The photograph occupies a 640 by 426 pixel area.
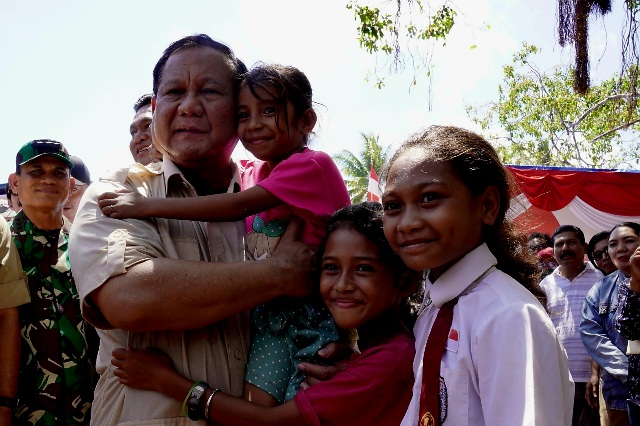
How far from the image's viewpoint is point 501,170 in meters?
2.17

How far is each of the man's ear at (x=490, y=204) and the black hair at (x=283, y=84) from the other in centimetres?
101

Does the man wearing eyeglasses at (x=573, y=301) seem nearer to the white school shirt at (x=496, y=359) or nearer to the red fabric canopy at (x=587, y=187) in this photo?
the red fabric canopy at (x=587, y=187)

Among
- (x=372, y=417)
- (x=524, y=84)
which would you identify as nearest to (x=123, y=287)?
(x=372, y=417)

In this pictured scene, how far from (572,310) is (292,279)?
240 inches

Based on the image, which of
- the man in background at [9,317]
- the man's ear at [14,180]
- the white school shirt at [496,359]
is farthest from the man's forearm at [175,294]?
the man's ear at [14,180]

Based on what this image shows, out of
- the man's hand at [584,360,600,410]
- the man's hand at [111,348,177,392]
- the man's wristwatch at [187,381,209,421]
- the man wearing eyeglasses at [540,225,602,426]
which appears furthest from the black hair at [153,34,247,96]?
the man's hand at [584,360,600,410]

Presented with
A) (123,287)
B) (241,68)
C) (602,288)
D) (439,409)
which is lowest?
(602,288)

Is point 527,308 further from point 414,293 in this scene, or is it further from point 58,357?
point 58,357

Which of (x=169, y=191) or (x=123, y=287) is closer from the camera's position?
(x=123, y=287)

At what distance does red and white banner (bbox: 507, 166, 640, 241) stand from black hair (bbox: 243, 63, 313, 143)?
909cm

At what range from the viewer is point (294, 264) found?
227cm

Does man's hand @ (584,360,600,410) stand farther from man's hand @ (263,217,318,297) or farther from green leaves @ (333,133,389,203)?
green leaves @ (333,133,389,203)

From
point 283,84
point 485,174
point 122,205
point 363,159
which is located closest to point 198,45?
point 283,84

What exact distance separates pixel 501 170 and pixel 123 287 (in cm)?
135
